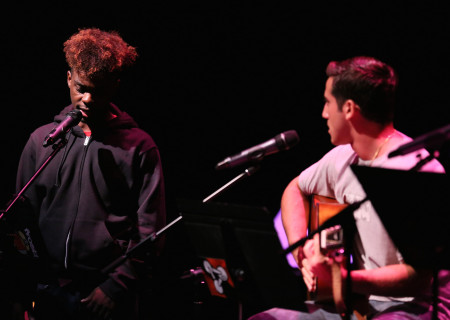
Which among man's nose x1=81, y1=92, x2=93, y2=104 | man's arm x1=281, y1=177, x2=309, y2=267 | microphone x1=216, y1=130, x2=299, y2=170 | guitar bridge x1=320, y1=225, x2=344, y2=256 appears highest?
man's nose x1=81, y1=92, x2=93, y2=104

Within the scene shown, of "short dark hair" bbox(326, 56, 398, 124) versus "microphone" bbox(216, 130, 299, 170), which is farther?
"short dark hair" bbox(326, 56, 398, 124)

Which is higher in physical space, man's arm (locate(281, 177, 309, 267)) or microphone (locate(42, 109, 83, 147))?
microphone (locate(42, 109, 83, 147))

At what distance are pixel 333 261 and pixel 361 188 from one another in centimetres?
54

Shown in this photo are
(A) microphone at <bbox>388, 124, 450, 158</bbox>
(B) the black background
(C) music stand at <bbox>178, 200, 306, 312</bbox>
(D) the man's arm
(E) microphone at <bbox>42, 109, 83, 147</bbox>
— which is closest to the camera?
(A) microphone at <bbox>388, 124, 450, 158</bbox>

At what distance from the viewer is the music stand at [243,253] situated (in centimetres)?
215

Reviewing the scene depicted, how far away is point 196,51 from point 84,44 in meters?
1.21

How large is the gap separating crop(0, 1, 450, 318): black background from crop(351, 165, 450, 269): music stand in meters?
1.66

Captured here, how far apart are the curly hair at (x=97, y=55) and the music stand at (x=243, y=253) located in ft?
3.95

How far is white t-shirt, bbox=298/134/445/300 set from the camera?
8.13ft

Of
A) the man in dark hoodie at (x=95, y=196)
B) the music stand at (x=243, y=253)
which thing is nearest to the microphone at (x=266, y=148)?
the music stand at (x=243, y=253)

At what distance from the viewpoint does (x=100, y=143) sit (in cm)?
318

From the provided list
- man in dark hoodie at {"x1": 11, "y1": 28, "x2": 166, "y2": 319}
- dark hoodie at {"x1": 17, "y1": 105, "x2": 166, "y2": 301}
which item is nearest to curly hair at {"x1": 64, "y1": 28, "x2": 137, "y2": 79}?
man in dark hoodie at {"x1": 11, "y1": 28, "x2": 166, "y2": 319}

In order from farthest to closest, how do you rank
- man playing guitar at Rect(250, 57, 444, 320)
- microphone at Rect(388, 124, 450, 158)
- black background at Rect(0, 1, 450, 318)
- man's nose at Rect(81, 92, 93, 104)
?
1. black background at Rect(0, 1, 450, 318)
2. man's nose at Rect(81, 92, 93, 104)
3. man playing guitar at Rect(250, 57, 444, 320)
4. microphone at Rect(388, 124, 450, 158)

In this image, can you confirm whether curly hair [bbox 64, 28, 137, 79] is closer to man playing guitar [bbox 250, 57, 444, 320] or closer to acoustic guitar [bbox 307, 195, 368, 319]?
man playing guitar [bbox 250, 57, 444, 320]
